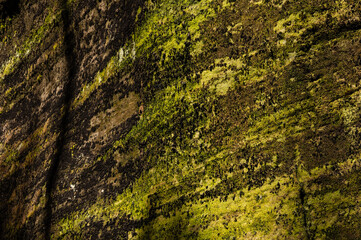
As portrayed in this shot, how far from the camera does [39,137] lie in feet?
Result: 7.95

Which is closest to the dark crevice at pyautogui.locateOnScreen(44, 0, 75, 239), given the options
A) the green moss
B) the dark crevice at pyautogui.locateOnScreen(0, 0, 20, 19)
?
the green moss

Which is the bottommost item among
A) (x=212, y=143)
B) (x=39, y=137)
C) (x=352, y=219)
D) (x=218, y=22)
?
(x=352, y=219)

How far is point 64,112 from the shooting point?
7.44 ft

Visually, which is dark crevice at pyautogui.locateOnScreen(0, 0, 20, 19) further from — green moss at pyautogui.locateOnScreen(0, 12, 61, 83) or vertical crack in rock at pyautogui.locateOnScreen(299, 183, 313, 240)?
vertical crack in rock at pyautogui.locateOnScreen(299, 183, 313, 240)

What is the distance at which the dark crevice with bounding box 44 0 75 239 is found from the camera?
6.91ft

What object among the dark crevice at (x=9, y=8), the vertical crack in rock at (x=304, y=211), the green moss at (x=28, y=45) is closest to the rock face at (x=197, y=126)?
the vertical crack in rock at (x=304, y=211)

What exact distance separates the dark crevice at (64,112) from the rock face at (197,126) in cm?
1

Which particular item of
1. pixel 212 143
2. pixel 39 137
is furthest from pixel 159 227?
pixel 39 137

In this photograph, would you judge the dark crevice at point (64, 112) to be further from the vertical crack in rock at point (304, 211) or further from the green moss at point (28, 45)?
the vertical crack in rock at point (304, 211)

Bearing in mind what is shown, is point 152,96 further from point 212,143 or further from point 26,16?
point 26,16

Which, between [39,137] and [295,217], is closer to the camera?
[295,217]

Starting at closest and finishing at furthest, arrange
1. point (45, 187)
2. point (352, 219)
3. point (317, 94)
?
point (352, 219), point (317, 94), point (45, 187)

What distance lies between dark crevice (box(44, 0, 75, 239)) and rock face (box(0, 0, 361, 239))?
0.01 m

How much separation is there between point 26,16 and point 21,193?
6.13 ft
